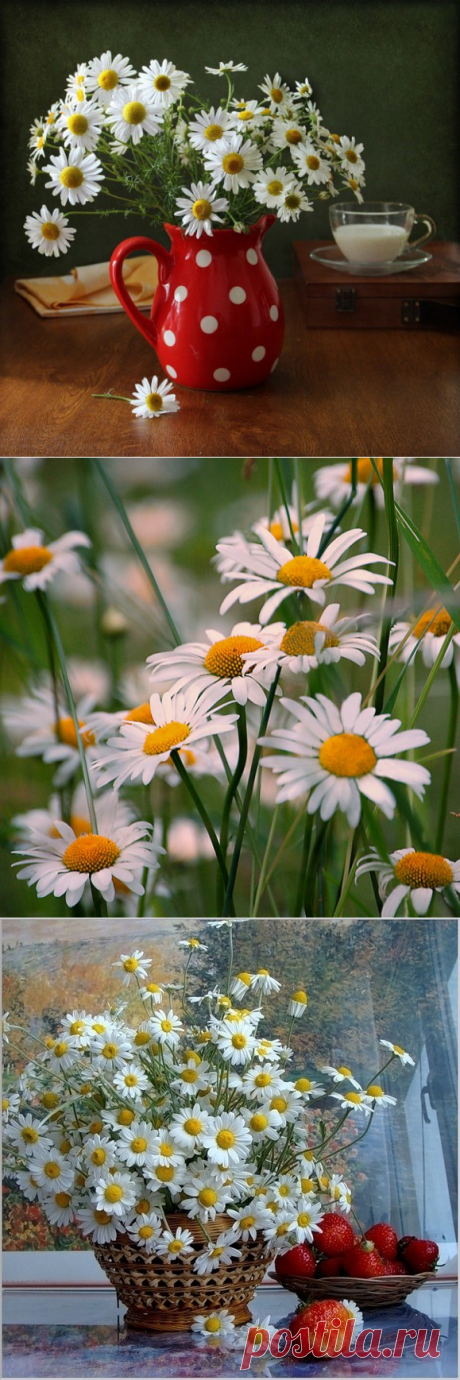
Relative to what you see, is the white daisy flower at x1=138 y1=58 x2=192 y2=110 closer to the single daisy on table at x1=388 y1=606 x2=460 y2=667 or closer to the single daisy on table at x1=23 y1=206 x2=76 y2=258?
the single daisy on table at x1=23 y1=206 x2=76 y2=258

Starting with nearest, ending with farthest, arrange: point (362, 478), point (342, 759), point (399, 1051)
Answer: point (342, 759) → point (362, 478) → point (399, 1051)

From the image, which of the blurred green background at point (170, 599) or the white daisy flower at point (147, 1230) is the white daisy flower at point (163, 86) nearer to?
the blurred green background at point (170, 599)

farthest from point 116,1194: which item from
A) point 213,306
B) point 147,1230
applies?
point 213,306

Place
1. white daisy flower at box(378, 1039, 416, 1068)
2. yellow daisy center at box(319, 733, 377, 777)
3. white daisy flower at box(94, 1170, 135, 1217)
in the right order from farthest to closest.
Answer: white daisy flower at box(378, 1039, 416, 1068)
white daisy flower at box(94, 1170, 135, 1217)
yellow daisy center at box(319, 733, 377, 777)

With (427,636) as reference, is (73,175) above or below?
above

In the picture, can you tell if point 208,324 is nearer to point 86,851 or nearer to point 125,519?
point 125,519

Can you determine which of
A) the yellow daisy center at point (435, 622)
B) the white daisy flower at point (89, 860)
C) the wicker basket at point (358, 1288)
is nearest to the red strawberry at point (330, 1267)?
the wicker basket at point (358, 1288)

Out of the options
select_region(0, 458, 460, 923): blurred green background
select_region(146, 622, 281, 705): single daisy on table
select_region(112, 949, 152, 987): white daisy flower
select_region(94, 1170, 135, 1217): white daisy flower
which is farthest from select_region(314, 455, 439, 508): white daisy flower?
select_region(94, 1170, 135, 1217): white daisy flower
